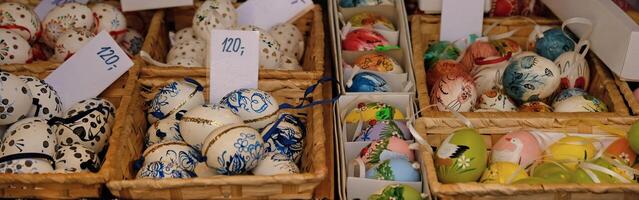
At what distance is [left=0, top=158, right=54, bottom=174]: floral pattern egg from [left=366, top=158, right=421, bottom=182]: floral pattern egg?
2.44 ft

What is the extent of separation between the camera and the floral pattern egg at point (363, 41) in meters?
2.23

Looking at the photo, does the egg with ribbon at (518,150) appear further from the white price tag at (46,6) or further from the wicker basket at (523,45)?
the white price tag at (46,6)

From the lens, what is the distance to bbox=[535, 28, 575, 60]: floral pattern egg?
7.01ft

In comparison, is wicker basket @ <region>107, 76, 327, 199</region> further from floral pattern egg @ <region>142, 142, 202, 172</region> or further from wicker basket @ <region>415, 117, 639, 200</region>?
wicker basket @ <region>415, 117, 639, 200</region>

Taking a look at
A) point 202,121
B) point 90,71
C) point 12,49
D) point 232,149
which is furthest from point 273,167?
point 12,49

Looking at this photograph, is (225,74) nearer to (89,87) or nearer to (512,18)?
(89,87)

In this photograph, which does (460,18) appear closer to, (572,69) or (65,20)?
(572,69)

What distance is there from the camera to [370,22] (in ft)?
7.63

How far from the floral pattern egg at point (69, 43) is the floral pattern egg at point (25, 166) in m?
0.57

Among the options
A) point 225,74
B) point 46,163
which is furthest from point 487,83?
point 46,163

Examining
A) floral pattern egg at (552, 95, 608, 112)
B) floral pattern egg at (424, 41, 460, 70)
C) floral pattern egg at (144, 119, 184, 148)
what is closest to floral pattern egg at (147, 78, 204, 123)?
floral pattern egg at (144, 119, 184, 148)

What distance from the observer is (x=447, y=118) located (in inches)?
71.1

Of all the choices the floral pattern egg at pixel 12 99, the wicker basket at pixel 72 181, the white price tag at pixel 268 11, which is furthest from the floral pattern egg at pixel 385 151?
the floral pattern egg at pixel 12 99

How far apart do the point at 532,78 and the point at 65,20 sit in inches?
55.2
